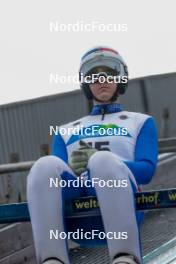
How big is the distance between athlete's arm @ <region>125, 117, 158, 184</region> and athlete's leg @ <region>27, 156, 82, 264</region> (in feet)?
1.14

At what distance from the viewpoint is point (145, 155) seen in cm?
338

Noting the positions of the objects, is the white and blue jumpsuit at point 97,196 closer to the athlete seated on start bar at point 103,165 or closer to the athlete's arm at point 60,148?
the athlete seated on start bar at point 103,165

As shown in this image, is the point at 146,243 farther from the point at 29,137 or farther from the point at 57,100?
the point at 57,100

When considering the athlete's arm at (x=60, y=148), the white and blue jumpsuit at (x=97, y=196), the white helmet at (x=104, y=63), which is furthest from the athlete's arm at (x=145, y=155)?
the athlete's arm at (x=60, y=148)

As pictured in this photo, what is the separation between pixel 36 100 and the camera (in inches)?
307

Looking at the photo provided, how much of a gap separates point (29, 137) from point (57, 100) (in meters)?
0.87

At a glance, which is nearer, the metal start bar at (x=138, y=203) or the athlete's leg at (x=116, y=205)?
the athlete's leg at (x=116, y=205)

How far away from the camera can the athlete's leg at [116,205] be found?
2.99 meters

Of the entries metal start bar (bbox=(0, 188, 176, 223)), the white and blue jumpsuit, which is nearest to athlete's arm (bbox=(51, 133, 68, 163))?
the white and blue jumpsuit

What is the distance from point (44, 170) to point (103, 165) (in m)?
0.24

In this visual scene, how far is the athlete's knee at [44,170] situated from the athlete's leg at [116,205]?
0.15 meters

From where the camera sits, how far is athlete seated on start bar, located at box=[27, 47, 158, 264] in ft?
9.88

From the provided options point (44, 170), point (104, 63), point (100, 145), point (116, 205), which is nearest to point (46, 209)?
point (44, 170)

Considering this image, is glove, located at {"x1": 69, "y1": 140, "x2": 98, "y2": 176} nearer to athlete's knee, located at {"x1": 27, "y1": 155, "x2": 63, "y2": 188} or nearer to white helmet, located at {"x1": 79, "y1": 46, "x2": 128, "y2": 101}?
athlete's knee, located at {"x1": 27, "y1": 155, "x2": 63, "y2": 188}
